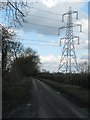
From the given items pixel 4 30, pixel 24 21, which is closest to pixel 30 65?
pixel 4 30

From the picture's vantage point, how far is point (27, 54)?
5418 inches

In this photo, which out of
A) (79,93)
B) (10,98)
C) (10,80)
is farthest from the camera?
(10,80)

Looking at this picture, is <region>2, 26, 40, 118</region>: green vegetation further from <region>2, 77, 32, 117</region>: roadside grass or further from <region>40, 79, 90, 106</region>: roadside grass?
<region>40, 79, 90, 106</region>: roadside grass

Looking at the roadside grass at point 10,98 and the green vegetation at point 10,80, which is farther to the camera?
the green vegetation at point 10,80

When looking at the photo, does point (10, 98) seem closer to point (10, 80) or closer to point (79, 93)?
point (79, 93)

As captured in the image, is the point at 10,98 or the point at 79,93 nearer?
the point at 10,98

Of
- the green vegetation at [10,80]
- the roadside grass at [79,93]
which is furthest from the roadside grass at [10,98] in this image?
the roadside grass at [79,93]

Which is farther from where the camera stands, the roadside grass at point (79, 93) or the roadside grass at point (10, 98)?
the roadside grass at point (79, 93)

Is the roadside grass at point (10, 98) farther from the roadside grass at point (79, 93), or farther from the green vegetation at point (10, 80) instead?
the roadside grass at point (79, 93)

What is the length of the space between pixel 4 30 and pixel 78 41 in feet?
64.2

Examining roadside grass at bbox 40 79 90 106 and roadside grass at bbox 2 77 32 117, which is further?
roadside grass at bbox 40 79 90 106

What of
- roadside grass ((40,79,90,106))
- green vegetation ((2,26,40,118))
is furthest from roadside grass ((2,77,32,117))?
roadside grass ((40,79,90,106))

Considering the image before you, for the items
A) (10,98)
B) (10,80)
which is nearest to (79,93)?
(10,98)

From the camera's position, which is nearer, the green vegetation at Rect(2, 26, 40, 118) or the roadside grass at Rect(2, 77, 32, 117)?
the roadside grass at Rect(2, 77, 32, 117)
